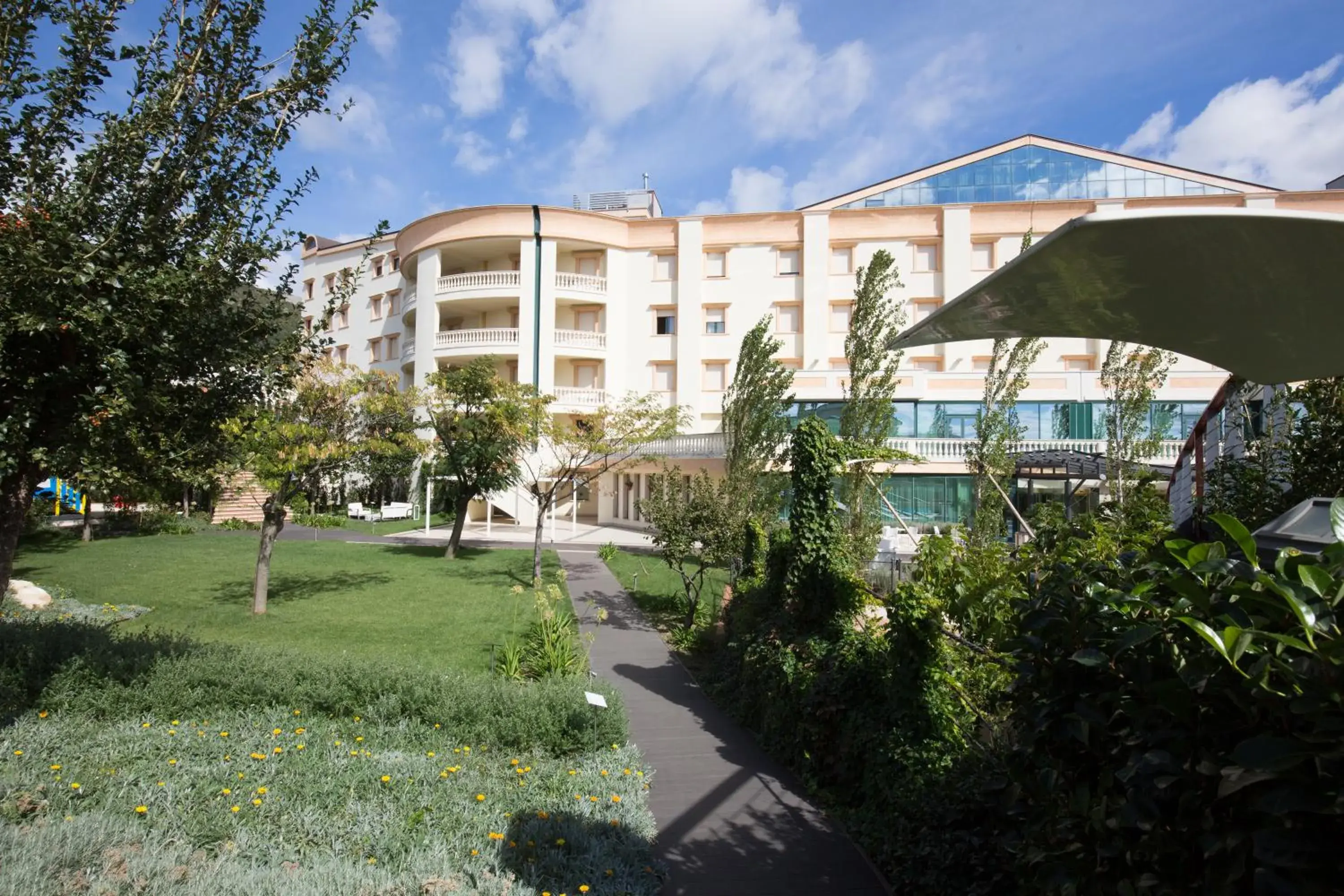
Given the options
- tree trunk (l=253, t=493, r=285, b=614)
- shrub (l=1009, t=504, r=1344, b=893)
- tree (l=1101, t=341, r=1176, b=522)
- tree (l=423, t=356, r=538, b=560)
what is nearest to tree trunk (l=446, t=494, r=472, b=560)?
tree (l=423, t=356, r=538, b=560)

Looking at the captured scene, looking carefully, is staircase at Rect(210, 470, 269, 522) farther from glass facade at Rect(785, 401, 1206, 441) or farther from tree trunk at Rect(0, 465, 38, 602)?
tree trunk at Rect(0, 465, 38, 602)

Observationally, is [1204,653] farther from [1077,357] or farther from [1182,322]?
[1077,357]

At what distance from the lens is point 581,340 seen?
31.8 m

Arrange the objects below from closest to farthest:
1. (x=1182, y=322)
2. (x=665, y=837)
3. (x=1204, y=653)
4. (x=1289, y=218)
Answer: (x=1204, y=653) < (x=1289, y=218) < (x=1182, y=322) < (x=665, y=837)

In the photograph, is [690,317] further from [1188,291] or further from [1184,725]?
[1184,725]

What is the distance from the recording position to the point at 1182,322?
108 inches

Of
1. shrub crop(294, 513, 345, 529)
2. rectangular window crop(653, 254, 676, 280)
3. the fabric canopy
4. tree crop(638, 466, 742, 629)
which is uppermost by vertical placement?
rectangular window crop(653, 254, 676, 280)

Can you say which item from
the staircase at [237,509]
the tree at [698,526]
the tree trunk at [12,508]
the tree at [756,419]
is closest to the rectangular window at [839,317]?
the tree at [756,419]

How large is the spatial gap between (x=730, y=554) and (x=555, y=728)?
6.34 m

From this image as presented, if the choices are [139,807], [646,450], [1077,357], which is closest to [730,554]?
[139,807]

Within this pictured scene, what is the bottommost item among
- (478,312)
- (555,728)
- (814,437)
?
(555,728)

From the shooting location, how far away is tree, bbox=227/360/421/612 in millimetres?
11859

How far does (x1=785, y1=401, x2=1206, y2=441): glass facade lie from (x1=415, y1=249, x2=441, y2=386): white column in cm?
1625

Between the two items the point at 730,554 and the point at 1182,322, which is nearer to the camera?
the point at 1182,322
